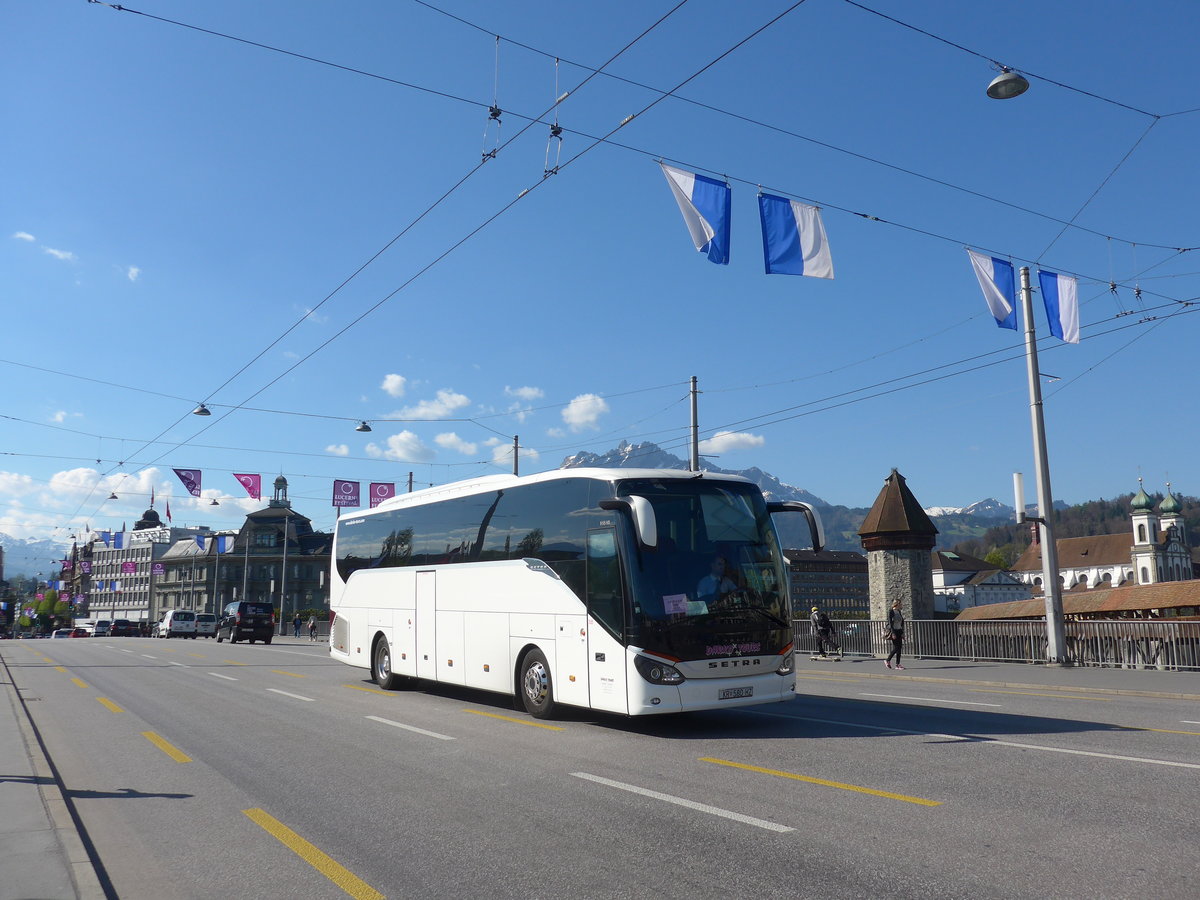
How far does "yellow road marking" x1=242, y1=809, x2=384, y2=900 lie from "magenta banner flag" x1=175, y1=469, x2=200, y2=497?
36652 mm

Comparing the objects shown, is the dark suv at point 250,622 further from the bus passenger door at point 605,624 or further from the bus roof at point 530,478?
the bus passenger door at point 605,624

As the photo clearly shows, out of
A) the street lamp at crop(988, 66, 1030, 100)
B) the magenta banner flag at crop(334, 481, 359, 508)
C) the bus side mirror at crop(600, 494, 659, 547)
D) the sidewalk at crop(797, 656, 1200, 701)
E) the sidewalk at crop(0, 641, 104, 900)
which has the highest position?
the street lamp at crop(988, 66, 1030, 100)

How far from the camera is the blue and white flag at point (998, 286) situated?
67.4ft

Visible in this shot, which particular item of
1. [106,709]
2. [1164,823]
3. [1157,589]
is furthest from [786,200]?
[1157,589]

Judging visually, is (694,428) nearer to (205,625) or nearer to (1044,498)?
(1044,498)

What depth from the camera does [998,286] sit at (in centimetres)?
2084

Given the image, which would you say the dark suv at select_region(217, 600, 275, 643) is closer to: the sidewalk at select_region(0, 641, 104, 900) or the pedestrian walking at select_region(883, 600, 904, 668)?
the pedestrian walking at select_region(883, 600, 904, 668)

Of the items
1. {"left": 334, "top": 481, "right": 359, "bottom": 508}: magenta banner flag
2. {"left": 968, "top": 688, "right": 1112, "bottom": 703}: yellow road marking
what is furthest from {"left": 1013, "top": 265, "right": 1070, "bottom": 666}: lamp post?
{"left": 334, "top": 481, "right": 359, "bottom": 508}: magenta banner flag

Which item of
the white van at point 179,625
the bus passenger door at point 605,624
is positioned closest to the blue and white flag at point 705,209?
the bus passenger door at point 605,624

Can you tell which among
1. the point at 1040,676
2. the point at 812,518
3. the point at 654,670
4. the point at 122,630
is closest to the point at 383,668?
the point at 654,670

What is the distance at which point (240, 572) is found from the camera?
121 m

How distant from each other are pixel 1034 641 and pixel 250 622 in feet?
124

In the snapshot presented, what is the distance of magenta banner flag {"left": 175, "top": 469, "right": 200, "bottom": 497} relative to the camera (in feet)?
134

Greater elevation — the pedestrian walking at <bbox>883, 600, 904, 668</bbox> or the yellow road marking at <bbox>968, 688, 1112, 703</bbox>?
the pedestrian walking at <bbox>883, 600, 904, 668</bbox>
